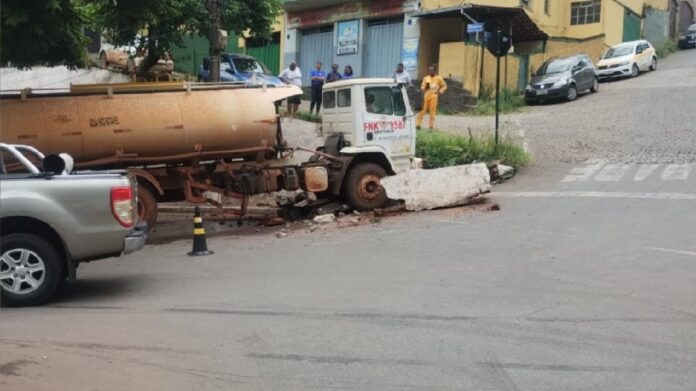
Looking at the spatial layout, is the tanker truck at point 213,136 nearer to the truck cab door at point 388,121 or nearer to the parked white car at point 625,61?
the truck cab door at point 388,121

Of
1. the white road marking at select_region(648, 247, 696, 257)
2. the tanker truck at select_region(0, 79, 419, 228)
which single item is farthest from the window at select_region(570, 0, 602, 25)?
the white road marking at select_region(648, 247, 696, 257)

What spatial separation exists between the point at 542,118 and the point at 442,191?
10888 mm

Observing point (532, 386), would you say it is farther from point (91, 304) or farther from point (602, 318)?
point (91, 304)

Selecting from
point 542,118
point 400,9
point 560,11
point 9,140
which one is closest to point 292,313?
point 9,140

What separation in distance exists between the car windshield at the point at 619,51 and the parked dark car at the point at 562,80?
526 centimetres

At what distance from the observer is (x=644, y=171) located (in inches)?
599

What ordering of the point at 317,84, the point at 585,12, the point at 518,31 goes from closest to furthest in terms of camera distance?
1. the point at 317,84
2. the point at 518,31
3. the point at 585,12

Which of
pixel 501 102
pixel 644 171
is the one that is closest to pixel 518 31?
pixel 501 102

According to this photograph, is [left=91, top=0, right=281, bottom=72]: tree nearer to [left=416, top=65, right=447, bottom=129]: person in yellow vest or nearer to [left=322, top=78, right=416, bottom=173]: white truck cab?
[left=322, top=78, right=416, bottom=173]: white truck cab

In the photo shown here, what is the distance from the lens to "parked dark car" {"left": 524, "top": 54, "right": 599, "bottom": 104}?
25953 millimetres

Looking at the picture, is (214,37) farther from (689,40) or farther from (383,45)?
(689,40)

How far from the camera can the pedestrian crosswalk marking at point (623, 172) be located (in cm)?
1462

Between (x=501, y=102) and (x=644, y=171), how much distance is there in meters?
11.4

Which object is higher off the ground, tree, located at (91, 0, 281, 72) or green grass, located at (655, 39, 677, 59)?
green grass, located at (655, 39, 677, 59)
